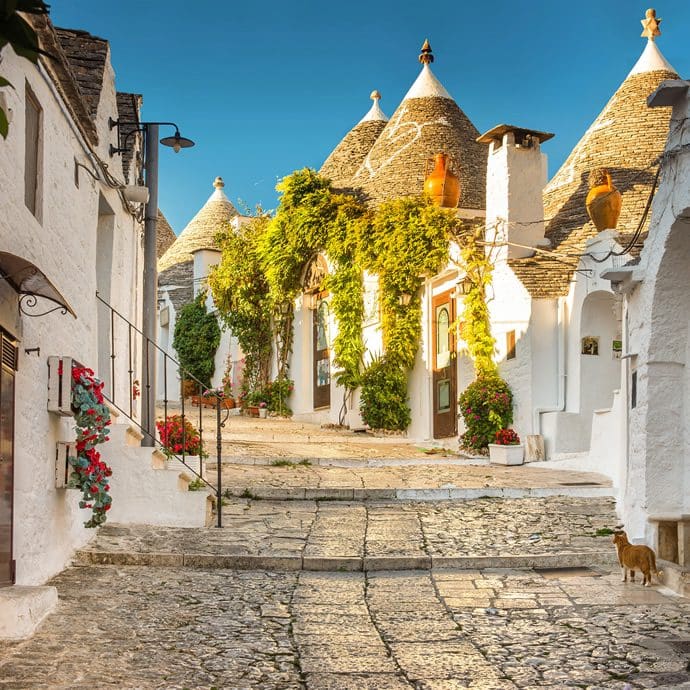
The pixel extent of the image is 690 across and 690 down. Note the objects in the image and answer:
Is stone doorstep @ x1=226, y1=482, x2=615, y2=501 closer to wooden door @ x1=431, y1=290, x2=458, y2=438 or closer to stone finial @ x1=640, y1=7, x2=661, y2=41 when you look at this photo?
wooden door @ x1=431, y1=290, x2=458, y2=438

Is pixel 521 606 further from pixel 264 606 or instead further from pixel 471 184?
pixel 471 184

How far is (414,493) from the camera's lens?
35.1 ft

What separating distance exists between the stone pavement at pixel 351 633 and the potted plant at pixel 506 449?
6.44 metres

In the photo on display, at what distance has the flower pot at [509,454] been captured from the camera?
13.9m

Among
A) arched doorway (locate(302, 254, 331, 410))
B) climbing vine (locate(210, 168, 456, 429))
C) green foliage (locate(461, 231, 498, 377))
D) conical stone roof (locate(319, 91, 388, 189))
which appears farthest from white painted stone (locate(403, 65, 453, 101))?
green foliage (locate(461, 231, 498, 377))

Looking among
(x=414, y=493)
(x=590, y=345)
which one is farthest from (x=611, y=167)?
(x=414, y=493)

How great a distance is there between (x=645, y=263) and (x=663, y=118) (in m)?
9.75

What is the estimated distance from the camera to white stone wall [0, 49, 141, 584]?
5.81 metres

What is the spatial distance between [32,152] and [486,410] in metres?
9.32

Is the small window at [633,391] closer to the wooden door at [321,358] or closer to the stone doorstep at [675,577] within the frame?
the stone doorstep at [675,577]

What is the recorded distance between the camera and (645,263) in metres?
7.38

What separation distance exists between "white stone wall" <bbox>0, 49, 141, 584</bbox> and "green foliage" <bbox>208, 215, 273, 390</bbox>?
42.4ft

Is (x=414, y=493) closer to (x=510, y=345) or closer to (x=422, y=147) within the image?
(x=510, y=345)

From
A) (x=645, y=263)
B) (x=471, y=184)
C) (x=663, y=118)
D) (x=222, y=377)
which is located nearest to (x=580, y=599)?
(x=645, y=263)
